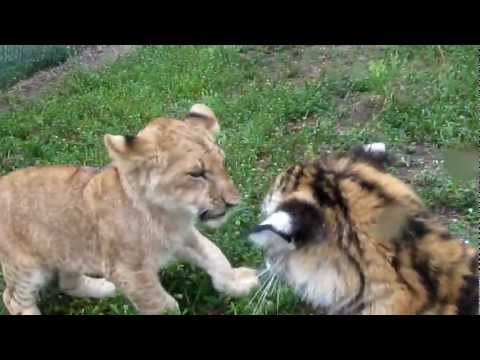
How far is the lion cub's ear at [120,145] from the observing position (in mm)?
4031

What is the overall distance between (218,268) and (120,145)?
1.04 meters

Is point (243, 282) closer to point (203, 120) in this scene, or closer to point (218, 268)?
point (218, 268)

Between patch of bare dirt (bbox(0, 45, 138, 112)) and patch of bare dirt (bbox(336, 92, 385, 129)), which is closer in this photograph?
patch of bare dirt (bbox(336, 92, 385, 129))

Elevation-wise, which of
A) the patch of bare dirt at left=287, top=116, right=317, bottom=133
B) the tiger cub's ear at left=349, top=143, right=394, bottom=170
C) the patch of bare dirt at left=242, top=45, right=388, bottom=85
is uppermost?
the patch of bare dirt at left=242, top=45, right=388, bottom=85

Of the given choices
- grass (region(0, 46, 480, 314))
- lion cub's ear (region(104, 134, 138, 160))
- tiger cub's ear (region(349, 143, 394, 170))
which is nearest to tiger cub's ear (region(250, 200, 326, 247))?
tiger cub's ear (region(349, 143, 394, 170))

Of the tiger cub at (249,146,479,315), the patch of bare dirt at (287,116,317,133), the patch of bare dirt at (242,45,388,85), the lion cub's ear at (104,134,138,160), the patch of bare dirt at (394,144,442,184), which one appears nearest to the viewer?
the tiger cub at (249,146,479,315)

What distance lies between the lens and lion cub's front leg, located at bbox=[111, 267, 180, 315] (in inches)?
169

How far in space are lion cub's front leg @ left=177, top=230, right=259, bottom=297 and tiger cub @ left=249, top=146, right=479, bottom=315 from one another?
1356mm

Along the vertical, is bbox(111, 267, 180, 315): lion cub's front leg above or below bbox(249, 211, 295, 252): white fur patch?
below

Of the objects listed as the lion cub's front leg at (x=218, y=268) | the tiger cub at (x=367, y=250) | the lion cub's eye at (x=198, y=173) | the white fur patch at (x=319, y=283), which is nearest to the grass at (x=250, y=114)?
the lion cub's front leg at (x=218, y=268)

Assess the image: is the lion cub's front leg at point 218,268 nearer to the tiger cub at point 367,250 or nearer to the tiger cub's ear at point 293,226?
the tiger cub at point 367,250

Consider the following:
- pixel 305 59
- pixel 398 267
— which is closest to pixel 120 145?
pixel 398 267

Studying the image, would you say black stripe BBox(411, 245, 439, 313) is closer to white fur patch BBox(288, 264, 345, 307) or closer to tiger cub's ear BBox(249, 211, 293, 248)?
white fur patch BBox(288, 264, 345, 307)

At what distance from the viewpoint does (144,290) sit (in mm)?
4301
